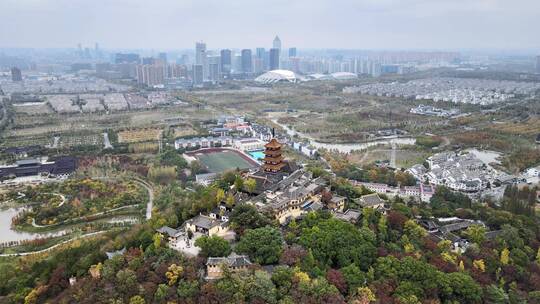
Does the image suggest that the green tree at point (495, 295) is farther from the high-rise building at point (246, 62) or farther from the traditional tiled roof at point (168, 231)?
the high-rise building at point (246, 62)

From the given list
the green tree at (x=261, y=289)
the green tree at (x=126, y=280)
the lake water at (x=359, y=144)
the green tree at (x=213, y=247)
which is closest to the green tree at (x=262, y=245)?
the green tree at (x=213, y=247)

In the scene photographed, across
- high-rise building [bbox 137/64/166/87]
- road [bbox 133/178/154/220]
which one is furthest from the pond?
high-rise building [bbox 137/64/166/87]

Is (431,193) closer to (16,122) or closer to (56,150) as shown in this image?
(56,150)

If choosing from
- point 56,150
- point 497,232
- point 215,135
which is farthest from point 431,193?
point 56,150

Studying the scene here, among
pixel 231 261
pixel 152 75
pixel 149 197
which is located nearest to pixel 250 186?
pixel 231 261

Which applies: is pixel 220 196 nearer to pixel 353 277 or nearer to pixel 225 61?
pixel 353 277
